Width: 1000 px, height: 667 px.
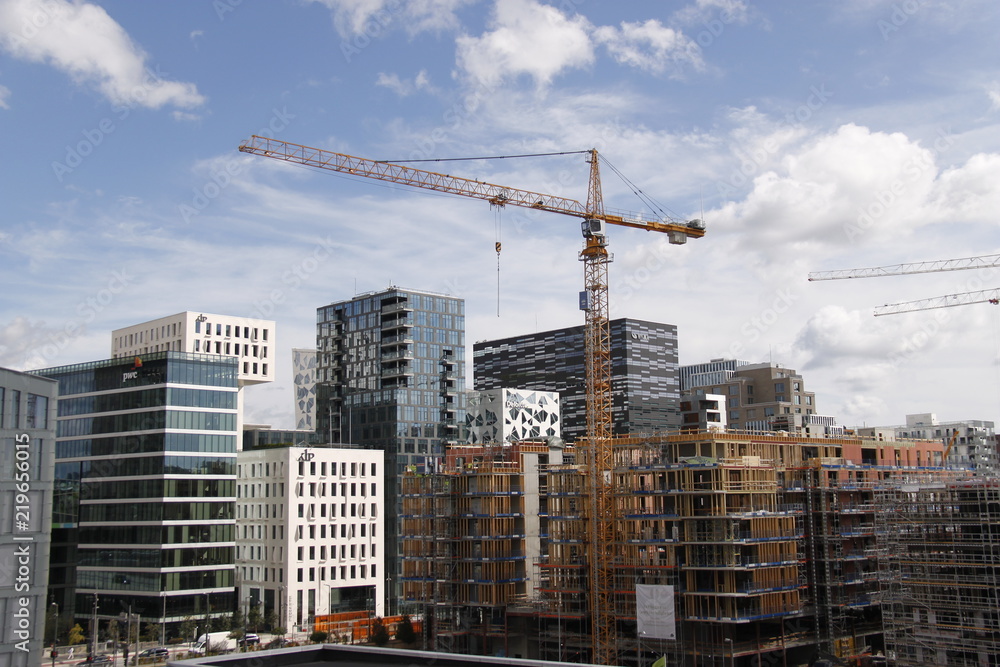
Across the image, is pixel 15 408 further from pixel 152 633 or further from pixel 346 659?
pixel 152 633

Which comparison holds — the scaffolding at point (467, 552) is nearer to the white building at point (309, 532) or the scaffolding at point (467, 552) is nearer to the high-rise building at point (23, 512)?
the white building at point (309, 532)

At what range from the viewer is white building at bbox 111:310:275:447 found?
456ft

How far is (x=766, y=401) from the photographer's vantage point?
602 feet

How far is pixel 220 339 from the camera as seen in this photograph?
14062cm

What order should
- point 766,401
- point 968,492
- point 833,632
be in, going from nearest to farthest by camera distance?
point 968,492 → point 833,632 → point 766,401

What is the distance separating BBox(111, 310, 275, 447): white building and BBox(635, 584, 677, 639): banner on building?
79129mm

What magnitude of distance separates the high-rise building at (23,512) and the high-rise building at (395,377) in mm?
94208

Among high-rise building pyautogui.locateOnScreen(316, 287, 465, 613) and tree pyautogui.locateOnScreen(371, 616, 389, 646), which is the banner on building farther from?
high-rise building pyautogui.locateOnScreen(316, 287, 465, 613)

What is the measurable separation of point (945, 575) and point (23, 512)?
5467 cm

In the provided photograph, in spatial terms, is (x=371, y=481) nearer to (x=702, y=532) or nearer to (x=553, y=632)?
(x=553, y=632)

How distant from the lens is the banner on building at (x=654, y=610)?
7199cm

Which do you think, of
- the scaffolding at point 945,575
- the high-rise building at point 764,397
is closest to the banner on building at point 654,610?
the scaffolding at point 945,575

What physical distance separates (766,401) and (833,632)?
340 ft

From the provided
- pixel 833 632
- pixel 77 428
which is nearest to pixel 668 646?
pixel 833 632
